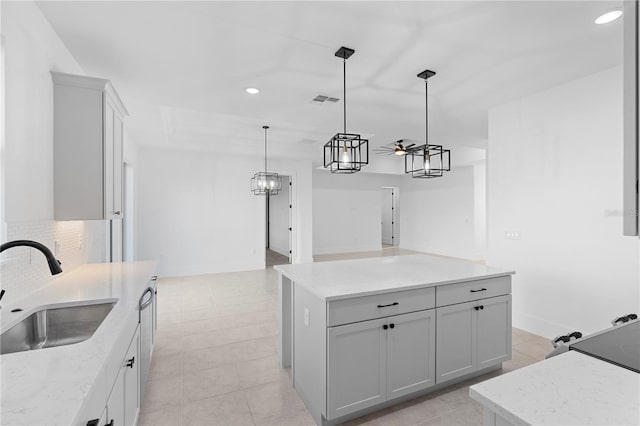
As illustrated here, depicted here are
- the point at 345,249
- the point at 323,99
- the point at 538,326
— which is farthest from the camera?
the point at 345,249

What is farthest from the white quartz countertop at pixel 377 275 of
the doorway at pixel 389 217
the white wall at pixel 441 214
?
the doorway at pixel 389 217

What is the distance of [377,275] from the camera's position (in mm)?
2385

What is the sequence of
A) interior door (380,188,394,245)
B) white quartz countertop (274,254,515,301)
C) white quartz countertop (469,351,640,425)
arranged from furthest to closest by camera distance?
interior door (380,188,394,245) → white quartz countertop (274,254,515,301) → white quartz countertop (469,351,640,425)

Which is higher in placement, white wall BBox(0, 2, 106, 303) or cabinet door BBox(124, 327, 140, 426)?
white wall BBox(0, 2, 106, 303)

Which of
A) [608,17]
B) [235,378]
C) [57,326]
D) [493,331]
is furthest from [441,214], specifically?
[57,326]

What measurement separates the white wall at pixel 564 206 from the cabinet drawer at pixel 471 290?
1.20 m

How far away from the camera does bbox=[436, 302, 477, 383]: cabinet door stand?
224 cm

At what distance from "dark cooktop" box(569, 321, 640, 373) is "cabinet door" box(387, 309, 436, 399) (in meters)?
1.04

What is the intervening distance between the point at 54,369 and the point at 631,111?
1643 mm

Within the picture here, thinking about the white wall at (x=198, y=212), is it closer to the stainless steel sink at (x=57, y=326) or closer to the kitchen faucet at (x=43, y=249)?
the stainless steel sink at (x=57, y=326)

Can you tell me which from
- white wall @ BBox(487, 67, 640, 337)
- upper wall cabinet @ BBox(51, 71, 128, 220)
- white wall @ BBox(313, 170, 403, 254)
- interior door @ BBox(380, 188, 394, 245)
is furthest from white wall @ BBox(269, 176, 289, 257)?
upper wall cabinet @ BBox(51, 71, 128, 220)

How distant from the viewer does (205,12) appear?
2039 mm

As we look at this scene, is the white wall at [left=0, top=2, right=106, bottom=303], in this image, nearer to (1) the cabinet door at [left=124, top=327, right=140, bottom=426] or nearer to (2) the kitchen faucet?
(2) the kitchen faucet

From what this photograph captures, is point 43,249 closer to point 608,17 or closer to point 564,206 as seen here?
point 608,17
